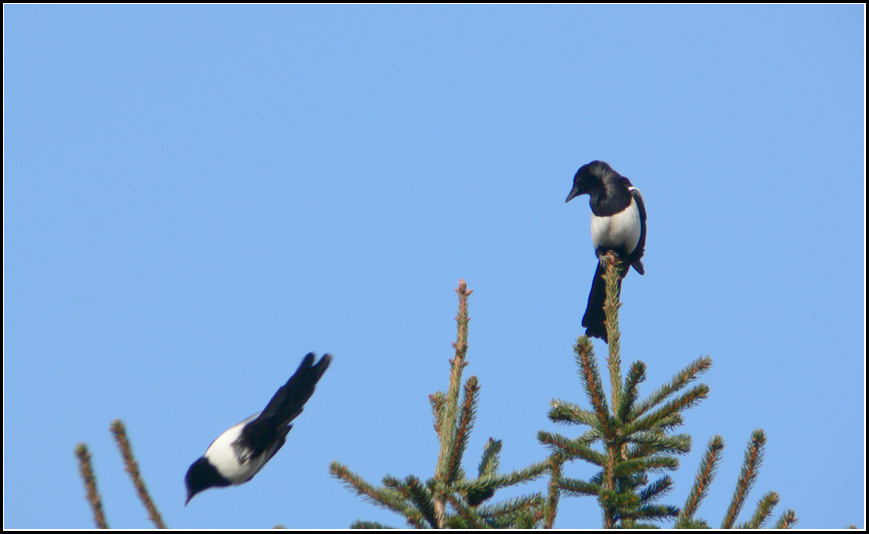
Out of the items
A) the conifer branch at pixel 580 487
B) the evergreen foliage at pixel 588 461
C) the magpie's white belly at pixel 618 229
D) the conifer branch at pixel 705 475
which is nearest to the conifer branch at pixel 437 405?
the evergreen foliage at pixel 588 461

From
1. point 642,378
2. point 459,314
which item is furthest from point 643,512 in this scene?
point 459,314

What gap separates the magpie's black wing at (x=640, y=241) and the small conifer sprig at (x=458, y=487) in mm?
3515

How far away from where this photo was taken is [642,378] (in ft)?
7.77

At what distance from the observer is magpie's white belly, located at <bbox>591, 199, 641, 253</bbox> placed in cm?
532

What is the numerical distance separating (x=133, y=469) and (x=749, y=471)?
1712mm

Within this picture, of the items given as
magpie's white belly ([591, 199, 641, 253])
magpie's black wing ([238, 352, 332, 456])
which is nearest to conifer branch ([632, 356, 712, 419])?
magpie's black wing ([238, 352, 332, 456])

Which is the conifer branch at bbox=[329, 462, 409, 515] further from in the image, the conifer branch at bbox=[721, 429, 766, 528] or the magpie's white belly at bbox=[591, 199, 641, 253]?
the magpie's white belly at bbox=[591, 199, 641, 253]

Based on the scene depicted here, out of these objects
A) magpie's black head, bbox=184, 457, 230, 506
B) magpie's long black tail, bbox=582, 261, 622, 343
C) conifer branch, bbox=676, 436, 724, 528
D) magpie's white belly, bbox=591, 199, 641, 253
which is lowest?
conifer branch, bbox=676, 436, 724, 528

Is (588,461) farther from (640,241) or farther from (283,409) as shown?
(640,241)

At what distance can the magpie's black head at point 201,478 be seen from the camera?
15.4ft

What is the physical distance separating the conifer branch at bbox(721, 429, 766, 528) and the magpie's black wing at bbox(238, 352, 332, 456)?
108 inches

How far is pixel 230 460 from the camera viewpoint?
4.66 m

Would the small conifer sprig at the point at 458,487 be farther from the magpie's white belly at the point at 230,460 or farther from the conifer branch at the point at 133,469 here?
the magpie's white belly at the point at 230,460

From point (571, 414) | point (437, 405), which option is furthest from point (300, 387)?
point (571, 414)
